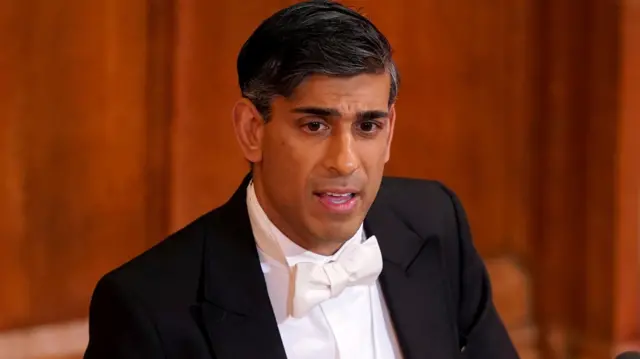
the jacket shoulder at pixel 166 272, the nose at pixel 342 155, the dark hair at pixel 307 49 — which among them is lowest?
the jacket shoulder at pixel 166 272

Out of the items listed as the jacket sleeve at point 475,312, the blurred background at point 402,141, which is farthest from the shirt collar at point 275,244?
the blurred background at point 402,141

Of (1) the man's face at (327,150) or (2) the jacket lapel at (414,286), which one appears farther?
(2) the jacket lapel at (414,286)

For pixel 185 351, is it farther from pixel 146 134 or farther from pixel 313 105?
pixel 146 134

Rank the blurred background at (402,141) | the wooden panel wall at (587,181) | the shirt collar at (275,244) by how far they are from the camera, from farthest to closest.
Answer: the wooden panel wall at (587,181)
the blurred background at (402,141)
the shirt collar at (275,244)

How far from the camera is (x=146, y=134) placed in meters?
1.62

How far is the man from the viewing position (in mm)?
1120

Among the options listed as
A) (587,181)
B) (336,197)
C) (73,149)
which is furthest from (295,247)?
(587,181)

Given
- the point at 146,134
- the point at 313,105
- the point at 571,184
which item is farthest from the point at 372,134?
the point at 571,184

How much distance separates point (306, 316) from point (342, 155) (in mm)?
249

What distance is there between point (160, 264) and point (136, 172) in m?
0.46

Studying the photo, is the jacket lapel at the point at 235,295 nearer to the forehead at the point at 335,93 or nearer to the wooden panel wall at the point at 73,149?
the forehead at the point at 335,93

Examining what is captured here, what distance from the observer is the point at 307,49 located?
111 cm

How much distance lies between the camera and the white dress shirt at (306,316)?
1.23 meters

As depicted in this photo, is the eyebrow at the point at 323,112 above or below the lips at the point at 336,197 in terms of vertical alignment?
above
